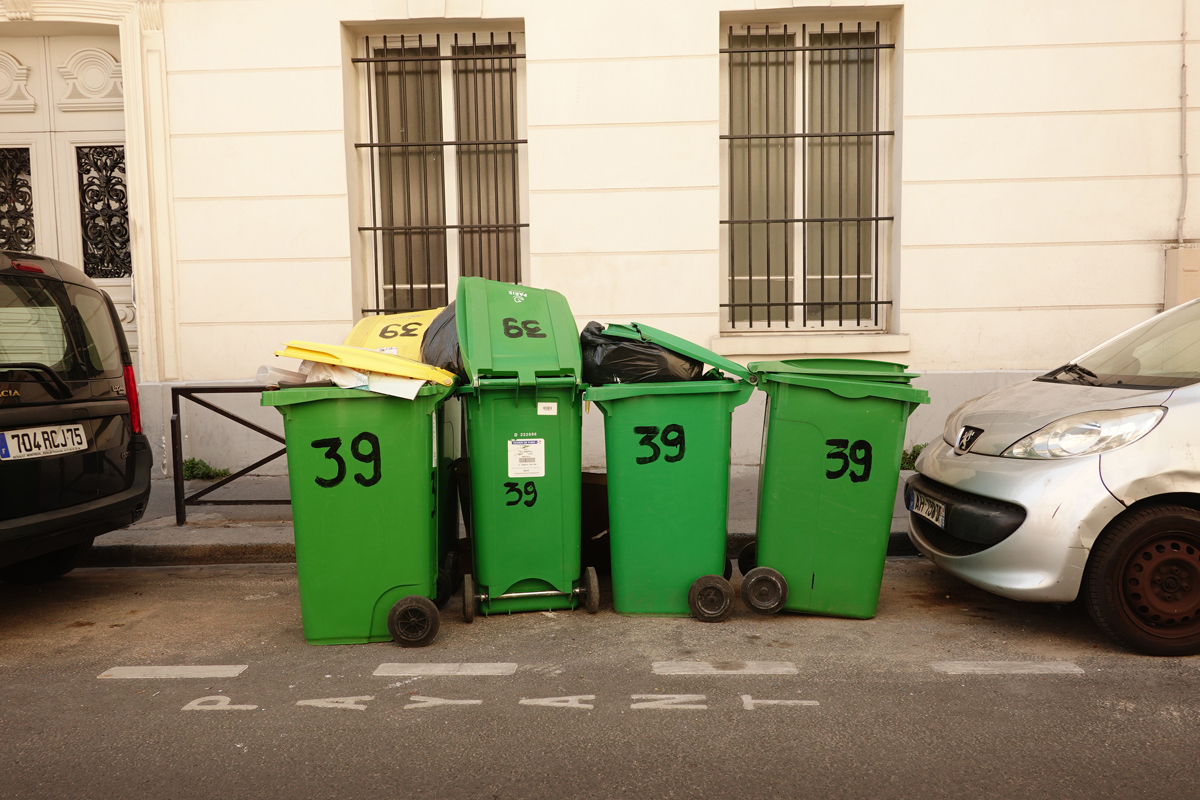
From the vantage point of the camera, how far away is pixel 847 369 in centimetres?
394

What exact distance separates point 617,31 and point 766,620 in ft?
16.2

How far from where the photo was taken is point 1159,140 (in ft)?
22.5

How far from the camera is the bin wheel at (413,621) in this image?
11.8ft

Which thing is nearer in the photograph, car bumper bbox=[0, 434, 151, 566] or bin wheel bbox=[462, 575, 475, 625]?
car bumper bbox=[0, 434, 151, 566]

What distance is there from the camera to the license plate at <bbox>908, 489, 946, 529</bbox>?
3.86m

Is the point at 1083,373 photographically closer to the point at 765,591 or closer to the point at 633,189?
the point at 765,591

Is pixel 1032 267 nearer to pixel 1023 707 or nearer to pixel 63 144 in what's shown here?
pixel 1023 707

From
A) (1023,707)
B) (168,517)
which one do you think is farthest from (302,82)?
(1023,707)

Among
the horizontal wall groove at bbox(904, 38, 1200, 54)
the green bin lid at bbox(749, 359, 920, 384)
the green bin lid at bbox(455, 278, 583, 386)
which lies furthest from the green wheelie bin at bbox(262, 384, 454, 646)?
the horizontal wall groove at bbox(904, 38, 1200, 54)

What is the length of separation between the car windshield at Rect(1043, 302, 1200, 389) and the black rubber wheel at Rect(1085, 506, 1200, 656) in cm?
59

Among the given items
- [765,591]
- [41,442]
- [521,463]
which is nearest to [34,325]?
[41,442]

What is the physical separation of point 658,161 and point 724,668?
4674 mm

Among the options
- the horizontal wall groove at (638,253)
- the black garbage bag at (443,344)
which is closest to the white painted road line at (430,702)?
the black garbage bag at (443,344)

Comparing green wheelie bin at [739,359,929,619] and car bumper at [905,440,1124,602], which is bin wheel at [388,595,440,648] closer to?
green wheelie bin at [739,359,929,619]
